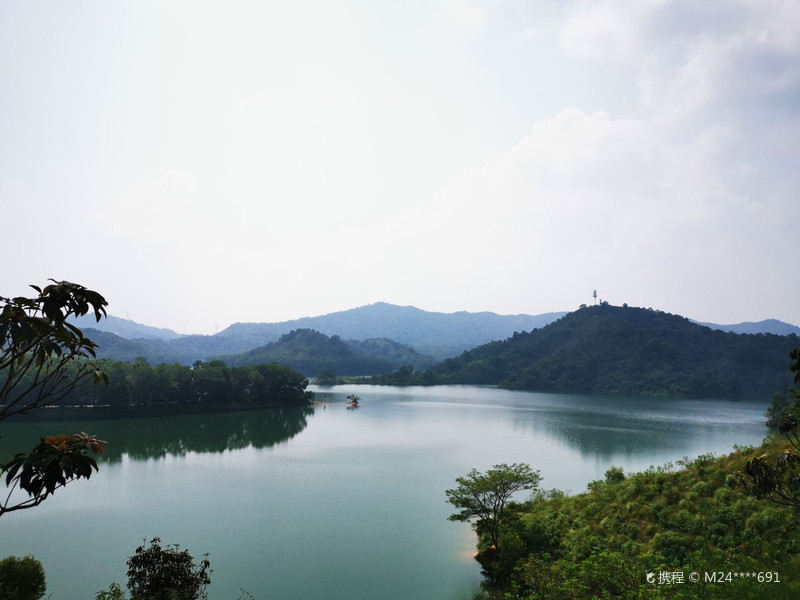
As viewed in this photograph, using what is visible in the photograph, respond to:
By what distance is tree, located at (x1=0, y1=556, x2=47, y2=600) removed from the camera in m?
13.7

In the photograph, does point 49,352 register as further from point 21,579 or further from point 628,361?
point 628,361

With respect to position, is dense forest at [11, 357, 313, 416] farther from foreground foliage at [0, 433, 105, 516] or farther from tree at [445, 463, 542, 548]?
foreground foliage at [0, 433, 105, 516]

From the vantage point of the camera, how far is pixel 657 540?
718 inches

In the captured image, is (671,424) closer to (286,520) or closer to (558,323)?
(286,520)

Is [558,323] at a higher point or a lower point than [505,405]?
higher

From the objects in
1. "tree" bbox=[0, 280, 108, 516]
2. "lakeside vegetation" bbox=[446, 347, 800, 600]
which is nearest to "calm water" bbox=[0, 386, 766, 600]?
"lakeside vegetation" bbox=[446, 347, 800, 600]

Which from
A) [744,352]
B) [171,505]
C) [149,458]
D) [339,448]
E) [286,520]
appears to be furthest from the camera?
[744,352]

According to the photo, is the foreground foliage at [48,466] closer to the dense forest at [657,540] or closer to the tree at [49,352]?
the tree at [49,352]

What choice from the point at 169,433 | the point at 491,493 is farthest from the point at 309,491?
the point at 169,433

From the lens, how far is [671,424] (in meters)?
69.9

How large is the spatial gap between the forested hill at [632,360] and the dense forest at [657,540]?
391ft

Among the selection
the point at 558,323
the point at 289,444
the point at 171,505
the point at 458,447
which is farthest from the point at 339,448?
the point at 558,323

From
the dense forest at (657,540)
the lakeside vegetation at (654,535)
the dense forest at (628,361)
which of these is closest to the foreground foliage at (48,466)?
the lakeside vegetation at (654,535)

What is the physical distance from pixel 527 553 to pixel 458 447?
3200 centimetres
